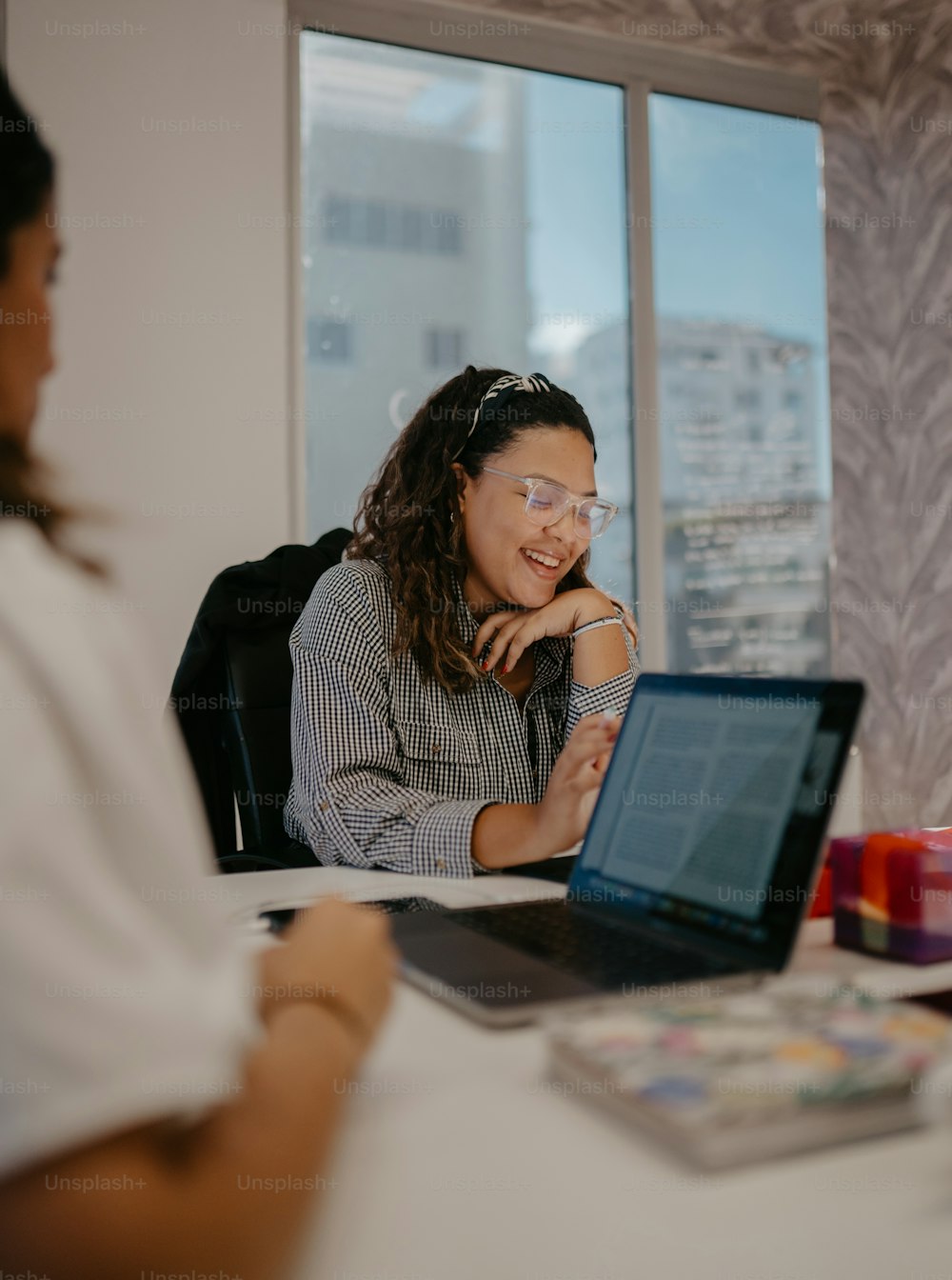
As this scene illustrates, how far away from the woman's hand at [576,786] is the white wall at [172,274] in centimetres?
169

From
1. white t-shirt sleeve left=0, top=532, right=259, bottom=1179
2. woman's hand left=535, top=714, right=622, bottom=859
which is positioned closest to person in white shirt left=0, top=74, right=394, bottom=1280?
white t-shirt sleeve left=0, top=532, right=259, bottom=1179

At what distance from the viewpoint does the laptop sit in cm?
82

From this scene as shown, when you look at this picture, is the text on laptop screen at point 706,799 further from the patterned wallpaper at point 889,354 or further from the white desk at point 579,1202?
the patterned wallpaper at point 889,354

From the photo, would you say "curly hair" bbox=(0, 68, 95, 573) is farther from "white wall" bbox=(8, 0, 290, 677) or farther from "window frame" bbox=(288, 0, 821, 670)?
"window frame" bbox=(288, 0, 821, 670)

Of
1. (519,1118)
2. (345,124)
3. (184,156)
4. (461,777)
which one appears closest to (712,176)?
(345,124)

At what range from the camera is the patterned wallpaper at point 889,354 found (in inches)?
140

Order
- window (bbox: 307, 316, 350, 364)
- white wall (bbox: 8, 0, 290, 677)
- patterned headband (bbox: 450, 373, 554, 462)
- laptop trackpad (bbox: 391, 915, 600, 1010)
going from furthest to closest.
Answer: window (bbox: 307, 316, 350, 364), white wall (bbox: 8, 0, 290, 677), patterned headband (bbox: 450, 373, 554, 462), laptop trackpad (bbox: 391, 915, 600, 1010)

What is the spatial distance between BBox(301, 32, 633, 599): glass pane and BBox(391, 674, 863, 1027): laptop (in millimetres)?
2150

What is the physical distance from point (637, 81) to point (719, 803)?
3346mm

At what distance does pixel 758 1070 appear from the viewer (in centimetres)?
57

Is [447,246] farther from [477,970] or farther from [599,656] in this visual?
[477,970]

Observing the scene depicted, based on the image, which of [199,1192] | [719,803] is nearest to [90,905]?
[199,1192]

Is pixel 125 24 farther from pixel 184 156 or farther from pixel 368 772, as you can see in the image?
pixel 368 772

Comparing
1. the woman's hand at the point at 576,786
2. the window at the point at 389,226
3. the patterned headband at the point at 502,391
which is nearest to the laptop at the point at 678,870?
the woman's hand at the point at 576,786
